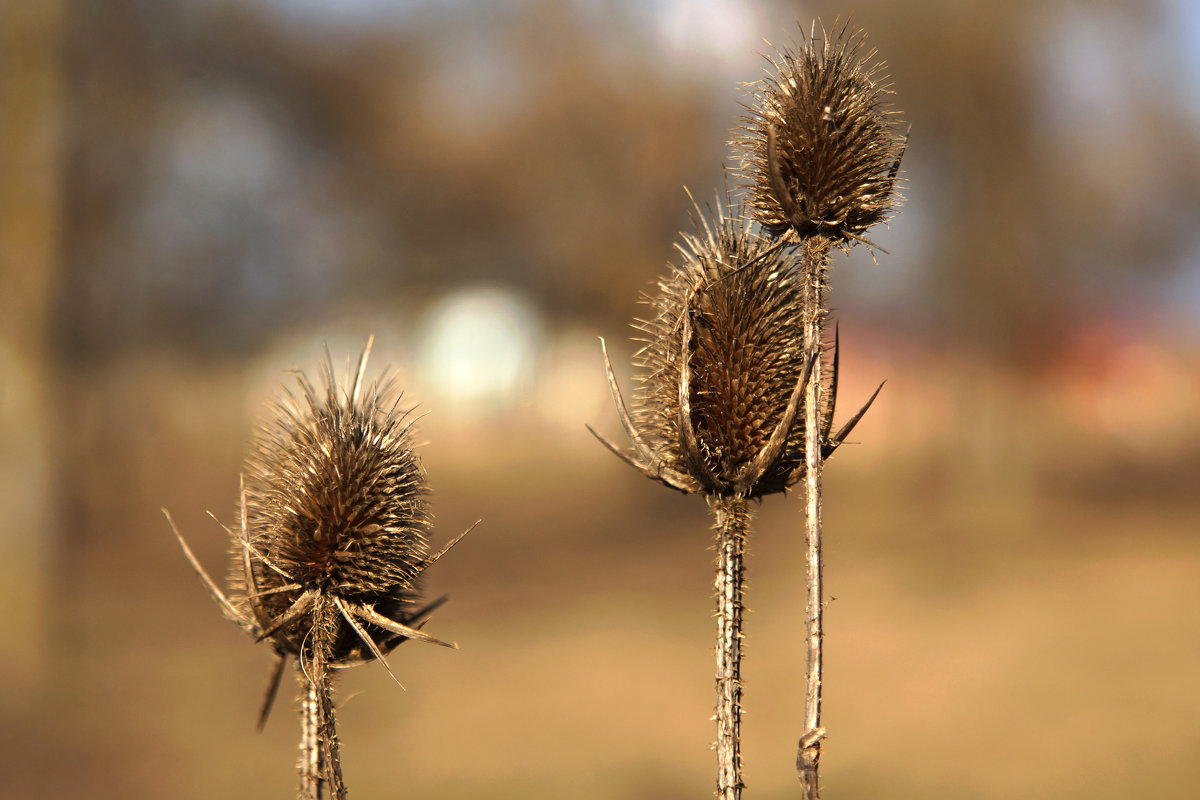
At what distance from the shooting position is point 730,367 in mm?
2051

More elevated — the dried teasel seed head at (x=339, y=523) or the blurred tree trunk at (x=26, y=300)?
the blurred tree trunk at (x=26, y=300)

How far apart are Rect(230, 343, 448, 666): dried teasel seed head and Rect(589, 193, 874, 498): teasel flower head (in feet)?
1.74

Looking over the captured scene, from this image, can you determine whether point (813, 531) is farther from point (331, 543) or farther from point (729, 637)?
point (331, 543)

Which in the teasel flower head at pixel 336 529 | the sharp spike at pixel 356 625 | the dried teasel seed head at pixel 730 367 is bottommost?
the sharp spike at pixel 356 625

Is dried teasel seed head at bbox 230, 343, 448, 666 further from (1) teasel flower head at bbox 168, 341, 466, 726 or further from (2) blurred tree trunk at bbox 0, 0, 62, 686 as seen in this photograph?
(2) blurred tree trunk at bbox 0, 0, 62, 686

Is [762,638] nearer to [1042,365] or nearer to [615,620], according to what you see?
[615,620]

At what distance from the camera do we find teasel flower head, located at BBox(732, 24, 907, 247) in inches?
71.2

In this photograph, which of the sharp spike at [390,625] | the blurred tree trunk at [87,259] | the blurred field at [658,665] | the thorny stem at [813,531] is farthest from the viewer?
the blurred tree trunk at [87,259]

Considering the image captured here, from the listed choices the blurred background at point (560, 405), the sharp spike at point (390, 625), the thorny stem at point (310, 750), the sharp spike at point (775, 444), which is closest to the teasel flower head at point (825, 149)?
the sharp spike at point (775, 444)

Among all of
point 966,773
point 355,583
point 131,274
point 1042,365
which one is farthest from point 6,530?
point 1042,365

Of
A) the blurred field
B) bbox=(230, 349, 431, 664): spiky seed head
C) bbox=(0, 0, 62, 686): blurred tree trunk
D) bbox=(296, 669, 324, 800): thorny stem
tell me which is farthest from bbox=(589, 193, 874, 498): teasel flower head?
bbox=(0, 0, 62, 686): blurred tree trunk

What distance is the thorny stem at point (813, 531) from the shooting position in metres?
1.72

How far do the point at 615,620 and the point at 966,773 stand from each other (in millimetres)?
5003

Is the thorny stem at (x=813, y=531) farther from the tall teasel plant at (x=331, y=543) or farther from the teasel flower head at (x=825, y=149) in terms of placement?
the tall teasel plant at (x=331, y=543)
